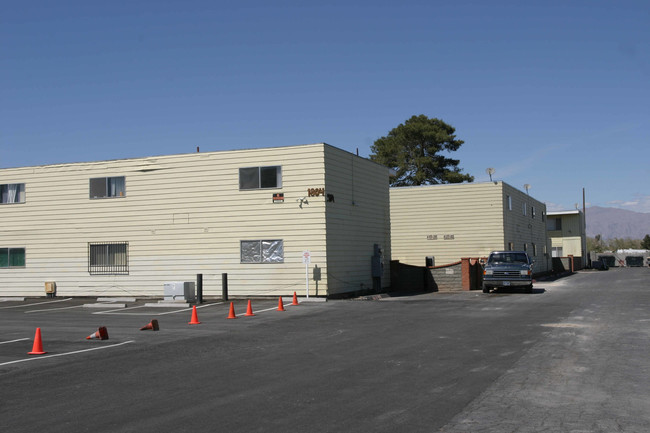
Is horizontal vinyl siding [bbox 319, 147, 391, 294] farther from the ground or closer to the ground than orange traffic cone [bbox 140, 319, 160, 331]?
farther from the ground

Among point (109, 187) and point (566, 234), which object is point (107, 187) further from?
point (566, 234)

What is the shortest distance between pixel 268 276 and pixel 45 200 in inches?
457

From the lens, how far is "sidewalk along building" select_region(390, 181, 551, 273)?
3922 centimetres

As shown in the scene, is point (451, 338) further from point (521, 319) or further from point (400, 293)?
point (400, 293)

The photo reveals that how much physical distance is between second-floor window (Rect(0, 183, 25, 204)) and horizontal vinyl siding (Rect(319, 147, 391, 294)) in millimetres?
14928

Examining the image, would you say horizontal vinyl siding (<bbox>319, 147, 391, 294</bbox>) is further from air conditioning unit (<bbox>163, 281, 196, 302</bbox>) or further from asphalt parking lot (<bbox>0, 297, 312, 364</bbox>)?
air conditioning unit (<bbox>163, 281, 196, 302</bbox>)

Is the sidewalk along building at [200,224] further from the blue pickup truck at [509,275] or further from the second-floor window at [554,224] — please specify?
the second-floor window at [554,224]

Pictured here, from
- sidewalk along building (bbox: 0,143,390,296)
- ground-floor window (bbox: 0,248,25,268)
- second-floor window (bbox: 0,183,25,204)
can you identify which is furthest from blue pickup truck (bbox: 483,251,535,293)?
second-floor window (bbox: 0,183,25,204)

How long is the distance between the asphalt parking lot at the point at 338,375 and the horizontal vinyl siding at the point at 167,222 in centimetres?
836

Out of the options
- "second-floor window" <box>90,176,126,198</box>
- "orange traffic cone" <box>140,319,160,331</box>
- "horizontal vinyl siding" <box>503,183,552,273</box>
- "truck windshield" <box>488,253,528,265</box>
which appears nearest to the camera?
"orange traffic cone" <box>140,319,160,331</box>

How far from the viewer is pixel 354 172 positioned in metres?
28.4

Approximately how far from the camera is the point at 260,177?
26172 millimetres

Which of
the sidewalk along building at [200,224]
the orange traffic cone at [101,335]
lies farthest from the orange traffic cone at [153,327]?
the sidewalk along building at [200,224]

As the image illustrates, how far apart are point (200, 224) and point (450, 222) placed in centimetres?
1850
